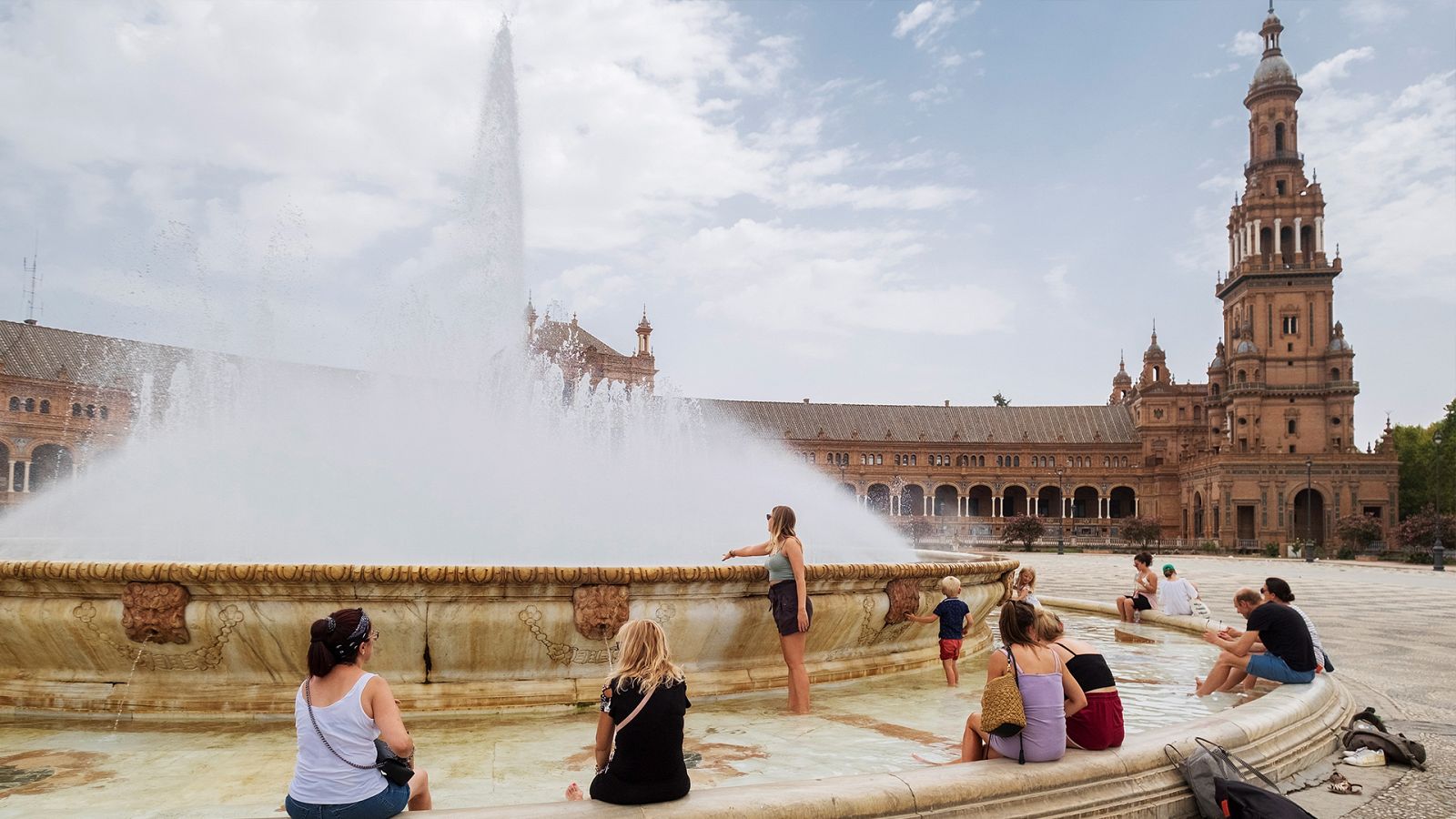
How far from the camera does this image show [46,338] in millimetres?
59250

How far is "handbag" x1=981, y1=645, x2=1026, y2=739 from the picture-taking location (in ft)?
13.6

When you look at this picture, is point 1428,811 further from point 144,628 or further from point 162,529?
point 162,529

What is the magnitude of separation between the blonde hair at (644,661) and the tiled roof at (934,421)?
83022 mm

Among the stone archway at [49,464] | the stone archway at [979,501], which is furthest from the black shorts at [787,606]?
the stone archway at [979,501]

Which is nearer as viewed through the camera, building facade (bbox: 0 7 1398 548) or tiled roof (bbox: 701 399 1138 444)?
building facade (bbox: 0 7 1398 548)

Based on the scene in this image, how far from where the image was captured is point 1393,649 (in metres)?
11.0

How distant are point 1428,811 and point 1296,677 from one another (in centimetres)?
178

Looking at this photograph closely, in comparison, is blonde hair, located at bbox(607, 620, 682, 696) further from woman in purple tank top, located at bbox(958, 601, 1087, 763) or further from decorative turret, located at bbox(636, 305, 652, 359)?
decorative turret, located at bbox(636, 305, 652, 359)

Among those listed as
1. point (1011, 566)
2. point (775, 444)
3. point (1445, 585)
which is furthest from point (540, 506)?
point (775, 444)

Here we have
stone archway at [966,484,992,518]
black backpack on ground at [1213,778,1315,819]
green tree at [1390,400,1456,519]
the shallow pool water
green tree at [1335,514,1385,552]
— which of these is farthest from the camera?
stone archway at [966,484,992,518]

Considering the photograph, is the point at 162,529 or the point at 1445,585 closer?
the point at 162,529

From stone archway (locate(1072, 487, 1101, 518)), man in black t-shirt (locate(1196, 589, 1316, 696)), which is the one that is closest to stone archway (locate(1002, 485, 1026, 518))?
stone archway (locate(1072, 487, 1101, 518))

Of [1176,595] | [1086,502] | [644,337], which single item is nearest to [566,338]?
[644,337]

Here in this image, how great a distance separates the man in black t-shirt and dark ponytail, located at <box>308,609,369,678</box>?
601 cm
